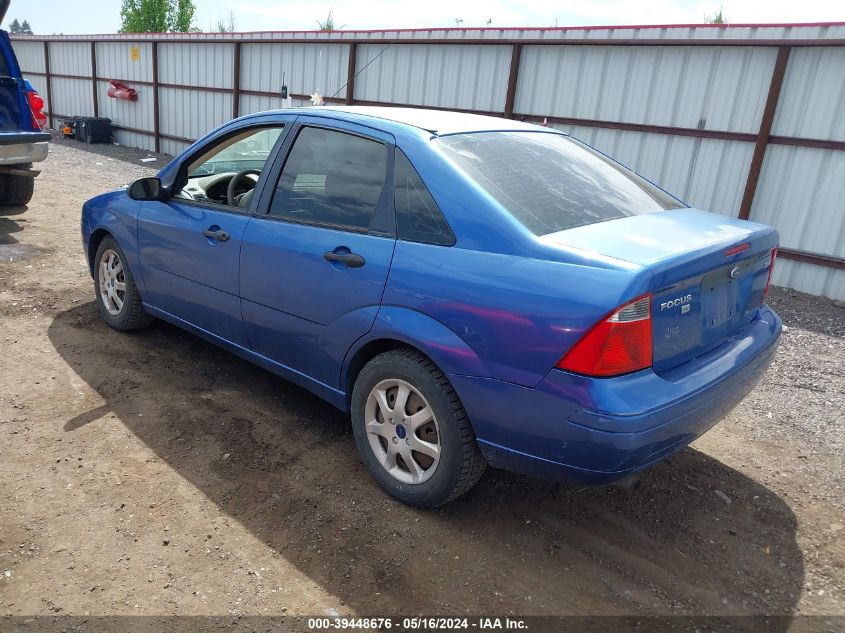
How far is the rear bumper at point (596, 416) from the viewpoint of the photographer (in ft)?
7.56

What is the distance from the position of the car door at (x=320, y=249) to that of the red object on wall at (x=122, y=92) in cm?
1769

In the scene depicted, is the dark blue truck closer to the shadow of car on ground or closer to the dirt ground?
the dirt ground

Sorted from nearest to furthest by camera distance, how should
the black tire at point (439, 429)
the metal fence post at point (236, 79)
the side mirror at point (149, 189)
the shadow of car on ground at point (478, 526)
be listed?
the shadow of car on ground at point (478, 526), the black tire at point (439, 429), the side mirror at point (149, 189), the metal fence post at point (236, 79)

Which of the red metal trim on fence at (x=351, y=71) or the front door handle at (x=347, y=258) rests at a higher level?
the red metal trim on fence at (x=351, y=71)

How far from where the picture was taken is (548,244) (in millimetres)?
2492

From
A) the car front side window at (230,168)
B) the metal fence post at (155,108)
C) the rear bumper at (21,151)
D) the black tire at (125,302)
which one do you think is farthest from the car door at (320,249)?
the metal fence post at (155,108)

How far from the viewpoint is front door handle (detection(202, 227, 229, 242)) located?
3.66 m

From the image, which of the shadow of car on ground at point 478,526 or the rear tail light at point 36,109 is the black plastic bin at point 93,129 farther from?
the shadow of car on ground at point 478,526

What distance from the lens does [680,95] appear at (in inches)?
341

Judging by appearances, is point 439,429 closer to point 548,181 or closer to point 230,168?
point 548,181

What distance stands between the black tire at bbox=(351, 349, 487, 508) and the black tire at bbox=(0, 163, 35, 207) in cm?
792

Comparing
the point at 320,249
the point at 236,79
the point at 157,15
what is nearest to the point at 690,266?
the point at 320,249

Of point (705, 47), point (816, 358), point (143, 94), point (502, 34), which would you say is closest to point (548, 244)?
point (816, 358)

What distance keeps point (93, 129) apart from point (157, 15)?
109 feet
